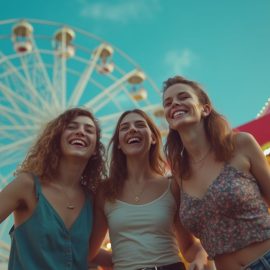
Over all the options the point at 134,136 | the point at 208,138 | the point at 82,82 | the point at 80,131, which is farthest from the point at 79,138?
the point at 82,82

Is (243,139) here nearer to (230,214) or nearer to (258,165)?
(258,165)

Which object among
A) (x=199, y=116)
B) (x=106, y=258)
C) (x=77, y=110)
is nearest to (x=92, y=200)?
(x=106, y=258)

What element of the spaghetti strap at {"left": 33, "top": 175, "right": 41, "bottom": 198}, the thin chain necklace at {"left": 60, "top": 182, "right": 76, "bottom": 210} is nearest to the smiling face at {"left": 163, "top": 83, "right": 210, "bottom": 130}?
the thin chain necklace at {"left": 60, "top": 182, "right": 76, "bottom": 210}

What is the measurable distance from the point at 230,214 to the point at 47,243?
41.1 inches

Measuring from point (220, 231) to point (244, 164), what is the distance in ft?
1.31

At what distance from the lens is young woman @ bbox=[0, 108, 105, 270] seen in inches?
94.1

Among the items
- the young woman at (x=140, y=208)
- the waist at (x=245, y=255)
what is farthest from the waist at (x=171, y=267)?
the waist at (x=245, y=255)

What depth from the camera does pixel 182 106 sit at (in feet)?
8.73

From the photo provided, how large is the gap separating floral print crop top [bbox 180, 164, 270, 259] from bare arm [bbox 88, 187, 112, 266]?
68 centimetres

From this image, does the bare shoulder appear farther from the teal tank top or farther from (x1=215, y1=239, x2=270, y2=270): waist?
the teal tank top

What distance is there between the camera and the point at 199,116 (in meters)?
2.67

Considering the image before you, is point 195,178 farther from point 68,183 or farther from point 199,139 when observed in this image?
point 68,183

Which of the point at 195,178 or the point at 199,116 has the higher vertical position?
the point at 199,116

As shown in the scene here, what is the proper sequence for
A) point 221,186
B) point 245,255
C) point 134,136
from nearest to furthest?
1. point 245,255
2. point 221,186
3. point 134,136
